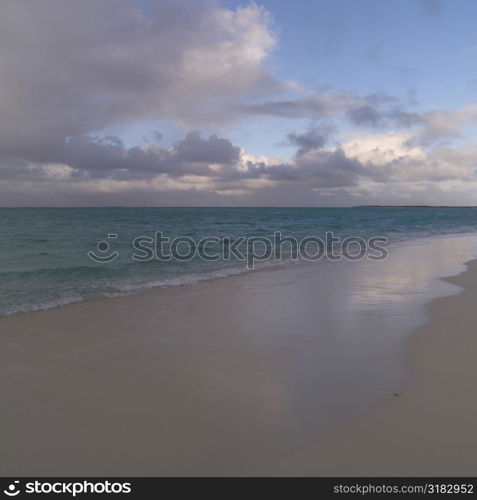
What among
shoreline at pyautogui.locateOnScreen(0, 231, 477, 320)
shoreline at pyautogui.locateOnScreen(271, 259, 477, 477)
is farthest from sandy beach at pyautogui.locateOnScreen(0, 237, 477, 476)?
shoreline at pyautogui.locateOnScreen(0, 231, 477, 320)

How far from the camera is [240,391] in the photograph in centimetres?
359

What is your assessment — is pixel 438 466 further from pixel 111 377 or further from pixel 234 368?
pixel 111 377

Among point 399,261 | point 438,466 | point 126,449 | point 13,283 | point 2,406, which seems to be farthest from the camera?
point 399,261

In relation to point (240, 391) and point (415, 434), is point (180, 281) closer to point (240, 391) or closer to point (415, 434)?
point (240, 391)

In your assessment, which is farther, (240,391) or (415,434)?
(240,391)

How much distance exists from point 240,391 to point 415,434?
5.14 feet

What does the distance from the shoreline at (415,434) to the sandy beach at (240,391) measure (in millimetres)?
12

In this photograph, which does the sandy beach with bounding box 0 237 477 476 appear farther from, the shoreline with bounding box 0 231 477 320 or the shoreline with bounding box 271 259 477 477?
the shoreline with bounding box 0 231 477 320

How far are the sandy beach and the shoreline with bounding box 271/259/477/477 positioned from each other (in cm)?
1

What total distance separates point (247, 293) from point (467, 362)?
15.6ft

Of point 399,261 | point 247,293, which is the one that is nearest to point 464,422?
point 247,293

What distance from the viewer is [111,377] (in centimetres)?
393

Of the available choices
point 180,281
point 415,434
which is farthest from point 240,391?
point 180,281

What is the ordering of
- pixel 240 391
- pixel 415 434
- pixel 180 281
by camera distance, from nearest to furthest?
pixel 415 434
pixel 240 391
pixel 180 281
